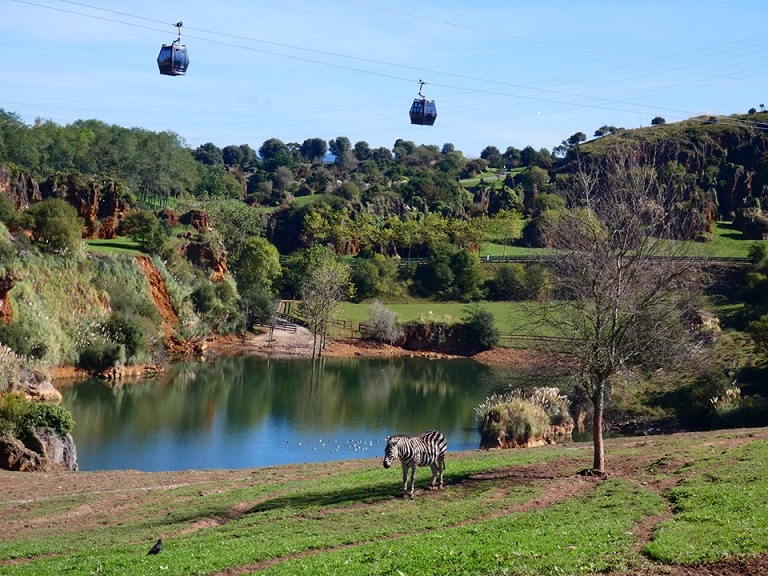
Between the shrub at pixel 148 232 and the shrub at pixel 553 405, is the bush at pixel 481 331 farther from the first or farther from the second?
the shrub at pixel 553 405

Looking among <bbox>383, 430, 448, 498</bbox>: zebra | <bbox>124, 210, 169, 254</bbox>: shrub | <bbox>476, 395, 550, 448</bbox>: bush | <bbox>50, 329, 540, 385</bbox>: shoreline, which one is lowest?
<bbox>50, 329, 540, 385</bbox>: shoreline

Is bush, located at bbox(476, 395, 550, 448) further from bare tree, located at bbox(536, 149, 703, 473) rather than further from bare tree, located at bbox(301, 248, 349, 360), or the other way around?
bare tree, located at bbox(301, 248, 349, 360)

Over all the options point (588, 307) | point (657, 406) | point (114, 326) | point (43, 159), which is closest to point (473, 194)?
point (43, 159)

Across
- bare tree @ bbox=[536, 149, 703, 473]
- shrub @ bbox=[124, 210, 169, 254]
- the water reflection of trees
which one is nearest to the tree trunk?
bare tree @ bbox=[536, 149, 703, 473]

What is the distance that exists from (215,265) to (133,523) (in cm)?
7245

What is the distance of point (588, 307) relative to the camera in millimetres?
24391

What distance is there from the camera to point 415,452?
22.5m

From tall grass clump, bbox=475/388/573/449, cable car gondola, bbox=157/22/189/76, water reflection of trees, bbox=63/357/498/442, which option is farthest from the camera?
water reflection of trees, bbox=63/357/498/442

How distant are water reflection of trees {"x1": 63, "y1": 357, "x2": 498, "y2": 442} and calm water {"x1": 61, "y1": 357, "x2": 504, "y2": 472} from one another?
0.21 ft

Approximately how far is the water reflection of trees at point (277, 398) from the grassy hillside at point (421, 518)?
18790 millimetres

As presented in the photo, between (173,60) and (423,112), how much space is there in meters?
11.1

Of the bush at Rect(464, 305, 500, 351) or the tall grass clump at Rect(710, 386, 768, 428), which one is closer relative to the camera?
the tall grass clump at Rect(710, 386, 768, 428)

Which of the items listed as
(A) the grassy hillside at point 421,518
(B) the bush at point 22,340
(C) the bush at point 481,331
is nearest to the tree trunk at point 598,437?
(A) the grassy hillside at point 421,518

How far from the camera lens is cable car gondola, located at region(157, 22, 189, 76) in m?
31.7
